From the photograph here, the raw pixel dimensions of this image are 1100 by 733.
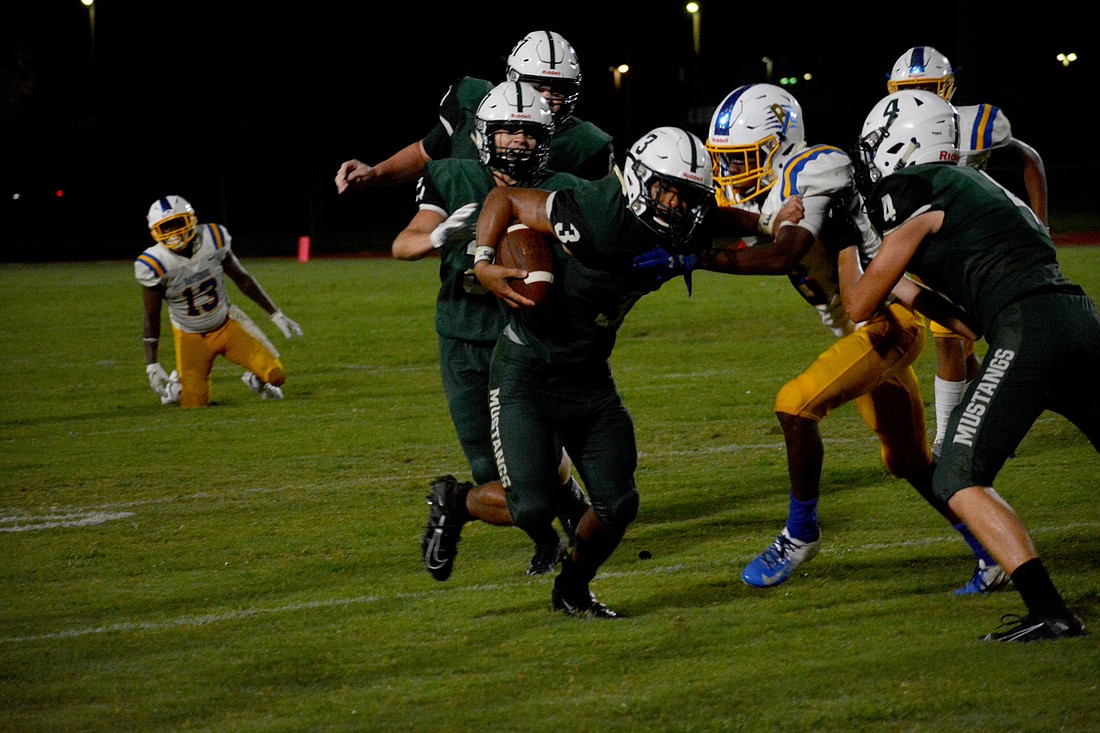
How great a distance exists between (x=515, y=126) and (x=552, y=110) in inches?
25.1

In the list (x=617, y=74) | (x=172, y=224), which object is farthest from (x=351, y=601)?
(x=617, y=74)

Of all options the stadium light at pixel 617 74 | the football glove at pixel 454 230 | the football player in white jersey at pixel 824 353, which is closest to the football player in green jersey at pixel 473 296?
the football glove at pixel 454 230

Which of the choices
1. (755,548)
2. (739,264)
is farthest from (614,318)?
(755,548)

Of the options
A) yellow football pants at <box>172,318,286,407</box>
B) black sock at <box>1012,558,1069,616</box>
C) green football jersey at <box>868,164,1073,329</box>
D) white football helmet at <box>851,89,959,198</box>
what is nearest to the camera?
black sock at <box>1012,558,1069,616</box>

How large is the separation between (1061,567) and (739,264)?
1.72m

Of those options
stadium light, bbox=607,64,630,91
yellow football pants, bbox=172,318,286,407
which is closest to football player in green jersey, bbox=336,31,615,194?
yellow football pants, bbox=172,318,286,407

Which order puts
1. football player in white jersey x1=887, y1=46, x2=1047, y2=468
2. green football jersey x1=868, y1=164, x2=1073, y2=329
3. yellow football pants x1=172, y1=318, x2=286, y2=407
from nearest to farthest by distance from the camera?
green football jersey x1=868, y1=164, x2=1073, y2=329
football player in white jersey x1=887, y1=46, x2=1047, y2=468
yellow football pants x1=172, y1=318, x2=286, y2=407

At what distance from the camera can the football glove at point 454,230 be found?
15.0 ft

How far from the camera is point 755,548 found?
522 cm

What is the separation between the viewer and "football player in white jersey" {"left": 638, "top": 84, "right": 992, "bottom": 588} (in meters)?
4.49

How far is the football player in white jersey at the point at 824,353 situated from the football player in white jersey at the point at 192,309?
5189 millimetres

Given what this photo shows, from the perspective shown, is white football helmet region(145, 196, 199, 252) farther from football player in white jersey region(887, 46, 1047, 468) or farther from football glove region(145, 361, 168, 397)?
football player in white jersey region(887, 46, 1047, 468)

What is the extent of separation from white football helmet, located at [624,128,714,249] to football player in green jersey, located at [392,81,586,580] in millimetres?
723

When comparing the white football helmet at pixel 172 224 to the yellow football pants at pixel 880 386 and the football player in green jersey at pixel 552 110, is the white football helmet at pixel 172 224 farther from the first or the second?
the yellow football pants at pixel 880 386
